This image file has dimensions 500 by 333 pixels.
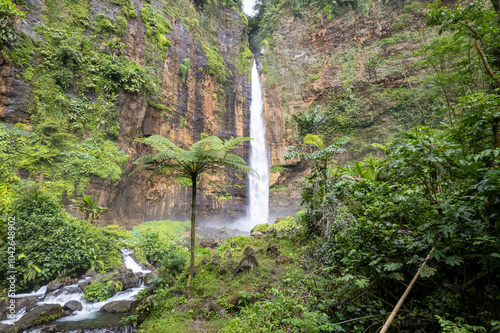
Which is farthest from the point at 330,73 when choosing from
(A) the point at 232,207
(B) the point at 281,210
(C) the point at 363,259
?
(C) the point at 363,259

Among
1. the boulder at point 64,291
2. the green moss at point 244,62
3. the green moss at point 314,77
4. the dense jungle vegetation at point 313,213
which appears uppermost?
the green moss at point 244,62

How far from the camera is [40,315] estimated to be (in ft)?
18.5

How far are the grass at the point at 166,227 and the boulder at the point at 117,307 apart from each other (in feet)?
23.8

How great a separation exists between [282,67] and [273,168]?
11594 mm

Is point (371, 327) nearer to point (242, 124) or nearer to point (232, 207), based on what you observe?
point (232, 207)

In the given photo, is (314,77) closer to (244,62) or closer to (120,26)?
(244,62)

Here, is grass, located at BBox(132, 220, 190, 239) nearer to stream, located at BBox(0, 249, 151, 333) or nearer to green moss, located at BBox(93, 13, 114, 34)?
stream, located at BBox(0, 249, 151, 333)

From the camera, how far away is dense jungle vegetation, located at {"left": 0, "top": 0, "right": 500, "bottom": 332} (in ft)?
7.60

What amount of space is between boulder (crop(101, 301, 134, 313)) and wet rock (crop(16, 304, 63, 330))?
1.05 m

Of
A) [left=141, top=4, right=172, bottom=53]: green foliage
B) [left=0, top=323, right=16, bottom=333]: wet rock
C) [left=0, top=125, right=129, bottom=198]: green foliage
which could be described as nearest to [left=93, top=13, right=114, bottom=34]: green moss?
[left=141, top=4, right=172, bottom=53]: green foliage

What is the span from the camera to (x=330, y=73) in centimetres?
2241

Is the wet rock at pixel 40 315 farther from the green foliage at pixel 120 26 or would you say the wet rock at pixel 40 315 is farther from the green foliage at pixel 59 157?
the green foliage at pixel 120 26

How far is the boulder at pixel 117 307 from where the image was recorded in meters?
6.28

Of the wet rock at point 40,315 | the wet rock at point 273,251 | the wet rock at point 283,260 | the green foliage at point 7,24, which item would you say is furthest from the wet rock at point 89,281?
the green foliage at point 7,24
